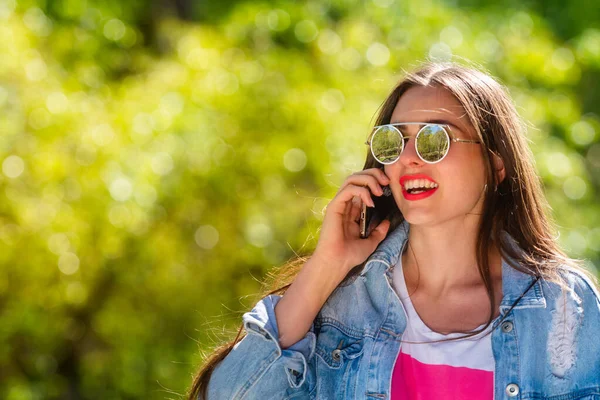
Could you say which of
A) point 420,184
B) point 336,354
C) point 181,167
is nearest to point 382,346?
point 336,354

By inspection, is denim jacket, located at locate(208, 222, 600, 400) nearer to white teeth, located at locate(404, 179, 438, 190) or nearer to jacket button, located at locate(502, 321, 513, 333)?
jacket button, located at locate(502, 321, 513, 333)

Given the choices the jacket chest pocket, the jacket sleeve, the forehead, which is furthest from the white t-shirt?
the forehead

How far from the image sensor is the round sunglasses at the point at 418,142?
188 centimetres

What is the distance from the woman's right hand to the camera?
2.01m

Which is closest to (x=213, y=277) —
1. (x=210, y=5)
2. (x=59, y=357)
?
(x=59, y=357)

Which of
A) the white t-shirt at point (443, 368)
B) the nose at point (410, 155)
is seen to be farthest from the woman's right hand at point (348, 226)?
the white t-shirt at point (443, 368)

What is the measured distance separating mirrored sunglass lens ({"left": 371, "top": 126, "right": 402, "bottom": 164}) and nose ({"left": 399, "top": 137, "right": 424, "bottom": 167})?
2cm

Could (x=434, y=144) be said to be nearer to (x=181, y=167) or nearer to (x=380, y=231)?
(x=380, y=231)

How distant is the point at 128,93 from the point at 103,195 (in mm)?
634

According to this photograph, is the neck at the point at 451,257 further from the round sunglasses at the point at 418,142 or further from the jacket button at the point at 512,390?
the jacket button at the point at 512,390

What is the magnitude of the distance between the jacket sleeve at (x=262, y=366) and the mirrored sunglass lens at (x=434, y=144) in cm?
51

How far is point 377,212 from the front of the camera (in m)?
2.16

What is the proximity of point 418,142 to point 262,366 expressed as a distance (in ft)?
2.08

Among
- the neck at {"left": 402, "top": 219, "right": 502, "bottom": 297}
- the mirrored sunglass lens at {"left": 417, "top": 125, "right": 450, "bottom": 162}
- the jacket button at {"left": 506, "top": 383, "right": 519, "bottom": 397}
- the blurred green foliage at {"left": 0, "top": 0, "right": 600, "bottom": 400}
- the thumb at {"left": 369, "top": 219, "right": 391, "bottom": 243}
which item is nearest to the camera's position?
the jacket button at {"left": 506, "top": 383, "right": 519, "bottom": 397}
